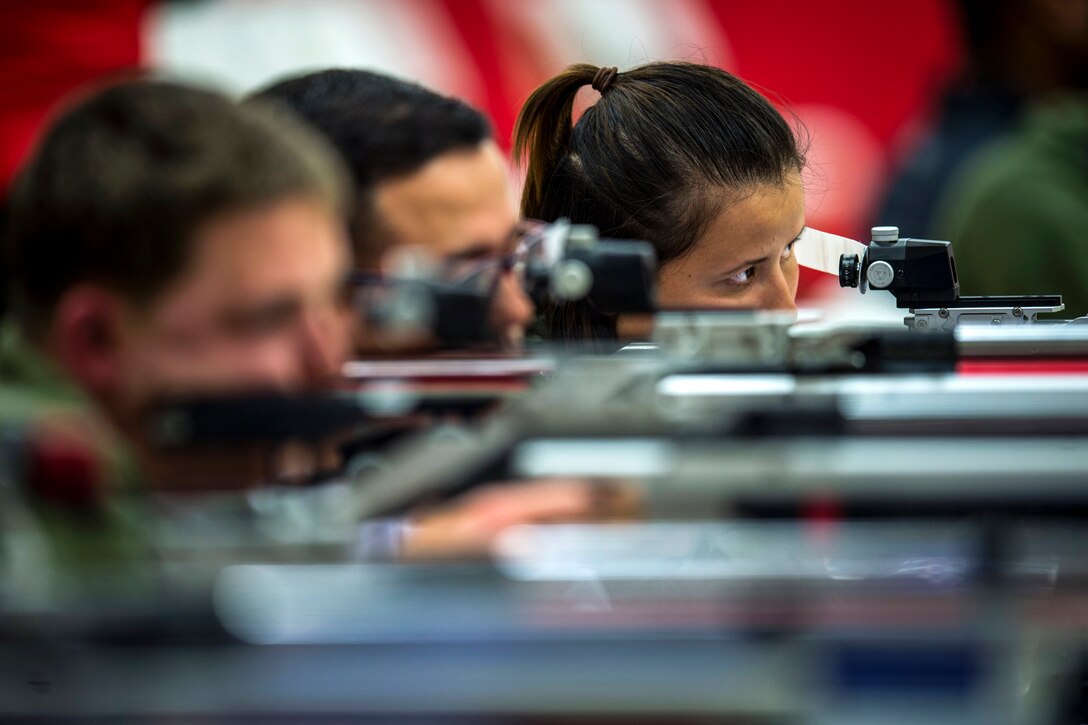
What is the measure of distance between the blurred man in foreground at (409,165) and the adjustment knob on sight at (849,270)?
0.38 m

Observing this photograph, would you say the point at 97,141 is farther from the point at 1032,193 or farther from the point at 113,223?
the point at 1032,193

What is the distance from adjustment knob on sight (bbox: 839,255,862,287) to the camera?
6.49ft

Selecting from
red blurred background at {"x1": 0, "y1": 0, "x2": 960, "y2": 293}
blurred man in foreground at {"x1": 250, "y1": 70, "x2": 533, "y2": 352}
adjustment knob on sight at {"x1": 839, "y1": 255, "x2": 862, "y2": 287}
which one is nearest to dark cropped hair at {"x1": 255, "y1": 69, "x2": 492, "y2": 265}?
blurred man in foreground at {"x1": 250, "y1": 70, "x2": 533, "y2": 352}

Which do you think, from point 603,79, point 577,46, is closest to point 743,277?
point 603,79

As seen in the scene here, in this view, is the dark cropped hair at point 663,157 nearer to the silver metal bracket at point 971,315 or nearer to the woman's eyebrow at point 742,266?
the woman's eyebrow at point 742,266

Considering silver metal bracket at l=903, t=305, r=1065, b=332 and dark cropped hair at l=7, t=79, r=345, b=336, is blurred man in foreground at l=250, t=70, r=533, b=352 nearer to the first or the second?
dark cropped hair at l=7, t=79, r=345, b=336

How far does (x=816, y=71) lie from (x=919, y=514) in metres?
3.68

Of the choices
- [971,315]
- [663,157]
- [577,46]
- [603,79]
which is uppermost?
[577,46]

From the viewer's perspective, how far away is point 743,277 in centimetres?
240

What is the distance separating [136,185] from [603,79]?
4.26ft

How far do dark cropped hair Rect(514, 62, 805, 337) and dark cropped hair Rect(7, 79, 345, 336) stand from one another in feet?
3.32

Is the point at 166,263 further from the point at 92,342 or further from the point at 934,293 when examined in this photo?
the point at 934,293

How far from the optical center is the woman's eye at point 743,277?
2.40 meters

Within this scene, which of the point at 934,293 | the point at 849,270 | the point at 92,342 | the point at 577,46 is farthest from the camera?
the point at 577,46
